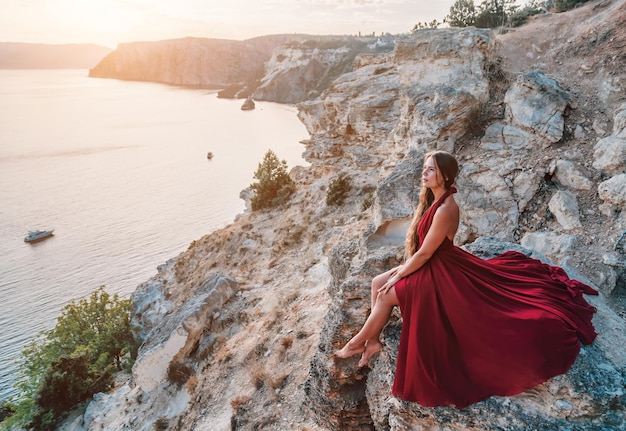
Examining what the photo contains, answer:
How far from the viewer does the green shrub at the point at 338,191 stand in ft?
68.3

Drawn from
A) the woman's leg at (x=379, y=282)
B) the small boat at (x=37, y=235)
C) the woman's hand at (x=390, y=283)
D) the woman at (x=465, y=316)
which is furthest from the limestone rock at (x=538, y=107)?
the small boat at (x=37, y=235)

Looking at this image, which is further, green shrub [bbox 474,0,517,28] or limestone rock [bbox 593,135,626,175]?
green shrub [bbox 474,0,517,28]

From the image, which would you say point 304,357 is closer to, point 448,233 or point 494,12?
point 448,233

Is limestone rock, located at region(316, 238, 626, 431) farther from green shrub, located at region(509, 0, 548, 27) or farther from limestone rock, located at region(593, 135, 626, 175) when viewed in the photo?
green shrub, located at region(509, 0, 548, 27)

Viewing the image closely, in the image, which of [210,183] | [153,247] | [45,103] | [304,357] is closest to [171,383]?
[304,357]

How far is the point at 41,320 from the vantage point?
25.9 metres

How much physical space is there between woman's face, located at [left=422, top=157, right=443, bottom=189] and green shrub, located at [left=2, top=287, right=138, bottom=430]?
19.2 metres

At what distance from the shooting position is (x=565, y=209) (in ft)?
28.2

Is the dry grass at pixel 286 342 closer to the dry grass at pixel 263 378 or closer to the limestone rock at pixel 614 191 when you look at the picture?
the dry grass at pixel 263 378

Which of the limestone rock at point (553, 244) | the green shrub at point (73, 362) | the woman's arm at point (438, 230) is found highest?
the woman's arm at point (438, 230)

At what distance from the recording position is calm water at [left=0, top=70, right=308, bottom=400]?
98.5ft

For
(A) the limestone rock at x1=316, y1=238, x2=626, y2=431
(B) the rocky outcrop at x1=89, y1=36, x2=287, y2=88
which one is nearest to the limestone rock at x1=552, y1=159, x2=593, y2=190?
(A) the limestone rock at x1=316, y1=238, x2=626, y2=431

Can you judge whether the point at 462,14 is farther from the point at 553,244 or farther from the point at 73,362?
the point at 73,362

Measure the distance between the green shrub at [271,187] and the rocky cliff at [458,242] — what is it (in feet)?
25.1
